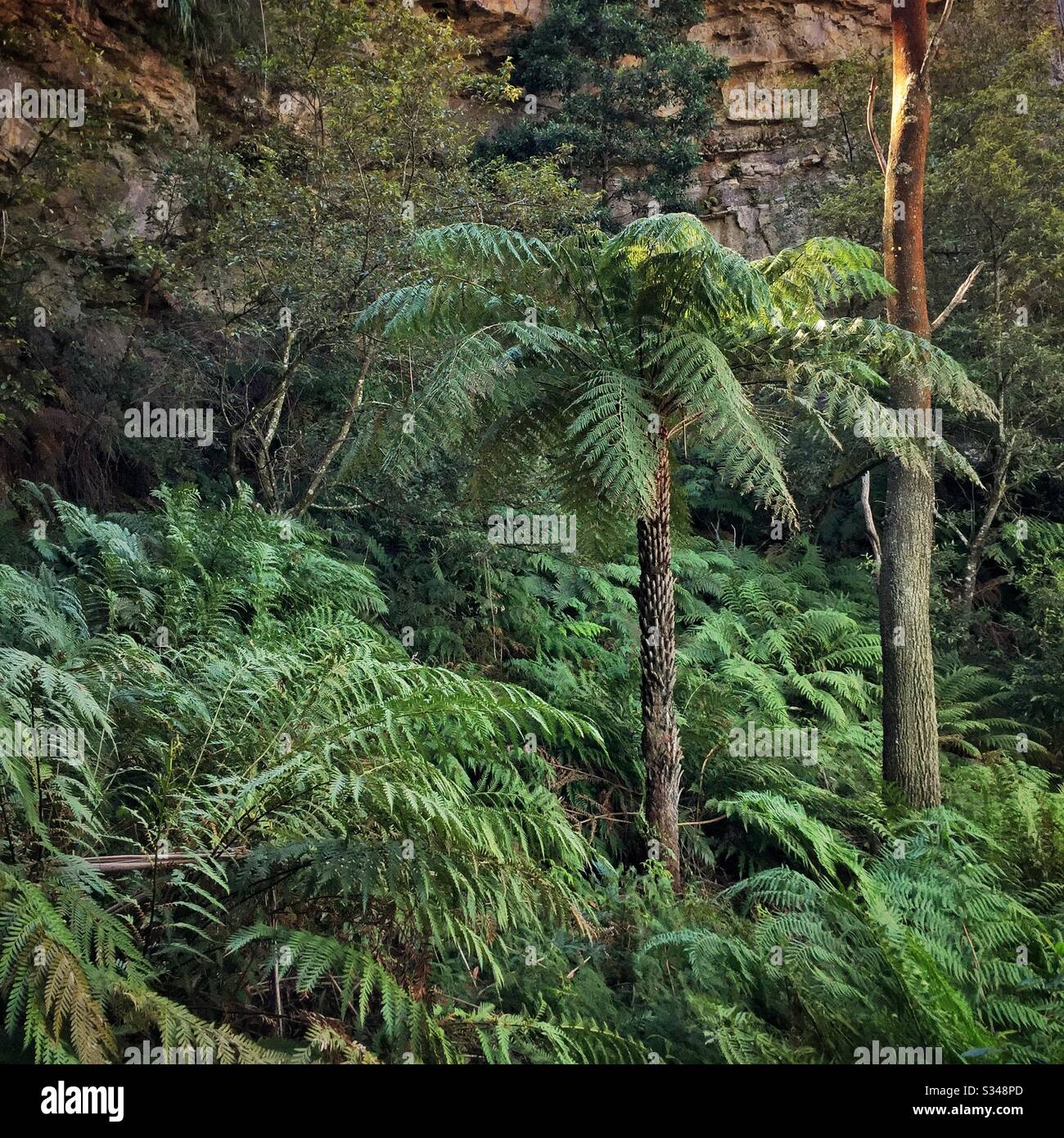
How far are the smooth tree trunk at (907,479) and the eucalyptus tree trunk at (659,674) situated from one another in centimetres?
219

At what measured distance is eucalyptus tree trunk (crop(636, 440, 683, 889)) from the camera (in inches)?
204

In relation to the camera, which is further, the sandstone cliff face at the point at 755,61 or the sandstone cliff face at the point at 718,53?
the sandstone cliff face at the point at 755,61

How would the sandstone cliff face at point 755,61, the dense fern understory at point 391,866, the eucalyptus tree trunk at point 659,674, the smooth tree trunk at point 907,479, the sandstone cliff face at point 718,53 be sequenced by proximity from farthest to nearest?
the sandstone cliff face at point 755,61
the sandstone cliff face at point 718,53
the smooth tree trunk at point 907,479
the eucalyptus tree trunk at point 659,674
the dense fern understory at point 391,866

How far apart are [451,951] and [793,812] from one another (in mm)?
2325

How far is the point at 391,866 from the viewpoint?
2.75m

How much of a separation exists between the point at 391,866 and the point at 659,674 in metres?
2.75

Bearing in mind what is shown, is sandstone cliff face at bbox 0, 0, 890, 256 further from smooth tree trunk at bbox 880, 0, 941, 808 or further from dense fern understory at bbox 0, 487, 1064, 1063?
dense fern understory at bbox 0, 487, 1064, 1063

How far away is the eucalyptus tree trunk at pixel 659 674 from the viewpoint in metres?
5.17

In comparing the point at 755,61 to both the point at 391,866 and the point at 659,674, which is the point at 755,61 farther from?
the point at 391,866

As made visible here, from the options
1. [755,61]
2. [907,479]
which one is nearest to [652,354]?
[907,479]

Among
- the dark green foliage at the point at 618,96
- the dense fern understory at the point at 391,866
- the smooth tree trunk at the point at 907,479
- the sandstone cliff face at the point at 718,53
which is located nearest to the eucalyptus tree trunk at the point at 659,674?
the dense fern understory at the point at 391,866

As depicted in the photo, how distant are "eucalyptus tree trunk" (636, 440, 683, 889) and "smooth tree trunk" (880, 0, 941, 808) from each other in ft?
7.19

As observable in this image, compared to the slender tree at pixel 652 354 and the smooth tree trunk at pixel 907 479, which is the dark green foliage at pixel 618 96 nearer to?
the smooth tree trunk at pixel 907 479
